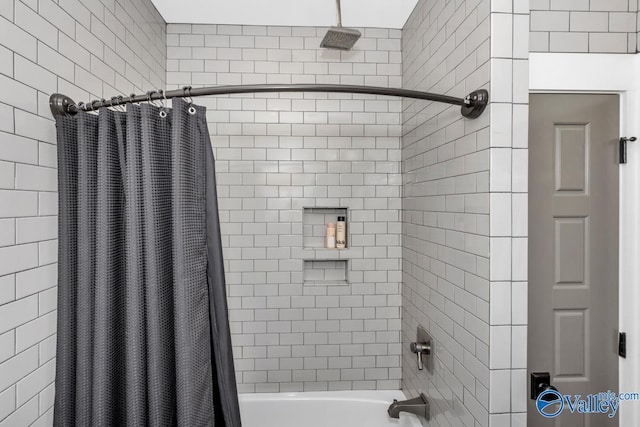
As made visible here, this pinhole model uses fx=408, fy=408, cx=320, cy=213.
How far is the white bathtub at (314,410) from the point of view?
94.8 inches

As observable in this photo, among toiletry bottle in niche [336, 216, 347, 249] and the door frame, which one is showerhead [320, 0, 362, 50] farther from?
toiletry bottle in niche [336, 216, 347, 249]

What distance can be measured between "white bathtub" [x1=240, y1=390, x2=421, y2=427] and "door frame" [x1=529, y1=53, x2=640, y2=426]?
4.01 feet

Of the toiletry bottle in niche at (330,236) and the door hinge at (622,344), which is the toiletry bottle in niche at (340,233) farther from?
the door hinge at (622,344)

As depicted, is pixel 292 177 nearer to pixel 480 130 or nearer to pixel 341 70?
pixel 341 70

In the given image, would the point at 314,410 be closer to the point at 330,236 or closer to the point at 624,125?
the point at 330,236

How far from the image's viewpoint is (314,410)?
2445mm

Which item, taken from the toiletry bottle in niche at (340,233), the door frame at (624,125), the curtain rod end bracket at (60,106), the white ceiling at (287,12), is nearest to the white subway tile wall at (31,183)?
the curtain rod end bracket at (60,106)

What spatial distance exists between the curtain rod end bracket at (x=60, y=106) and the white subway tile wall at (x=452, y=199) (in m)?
1.37

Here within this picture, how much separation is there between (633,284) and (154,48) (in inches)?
102

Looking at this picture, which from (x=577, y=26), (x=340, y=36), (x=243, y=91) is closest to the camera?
(x=243, y=91)

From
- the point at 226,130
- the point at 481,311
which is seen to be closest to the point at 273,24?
the point at 226,130

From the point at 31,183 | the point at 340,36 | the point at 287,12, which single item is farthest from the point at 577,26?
the point at 31,183

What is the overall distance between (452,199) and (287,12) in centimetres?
147

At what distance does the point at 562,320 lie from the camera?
1664 millimetres
